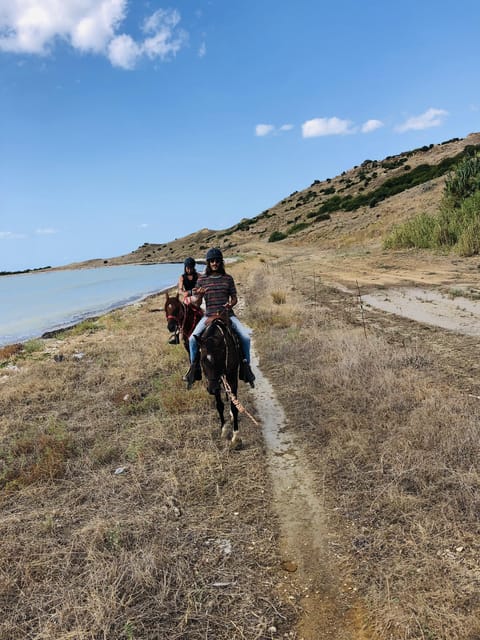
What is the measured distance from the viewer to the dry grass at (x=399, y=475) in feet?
10.2

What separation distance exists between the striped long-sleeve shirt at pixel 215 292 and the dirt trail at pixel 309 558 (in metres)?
2.20

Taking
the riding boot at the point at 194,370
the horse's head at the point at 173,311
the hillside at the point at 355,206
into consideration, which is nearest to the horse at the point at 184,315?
the horse's head at the point at 173,311

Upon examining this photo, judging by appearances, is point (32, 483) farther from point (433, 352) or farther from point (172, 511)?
point (433, 352)

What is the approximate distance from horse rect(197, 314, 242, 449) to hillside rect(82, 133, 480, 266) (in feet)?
110

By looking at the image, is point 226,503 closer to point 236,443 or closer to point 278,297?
point 236,443

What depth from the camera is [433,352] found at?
9.09 metres

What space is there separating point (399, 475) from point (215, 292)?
3.52 meters

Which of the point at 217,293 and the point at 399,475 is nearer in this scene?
the point at 399,475

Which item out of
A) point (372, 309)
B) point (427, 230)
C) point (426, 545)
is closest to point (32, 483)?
point (426, 545)

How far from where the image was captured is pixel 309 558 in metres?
3.81

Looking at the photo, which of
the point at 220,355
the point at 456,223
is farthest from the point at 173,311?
the point at 456,223

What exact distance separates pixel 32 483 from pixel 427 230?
2825cm

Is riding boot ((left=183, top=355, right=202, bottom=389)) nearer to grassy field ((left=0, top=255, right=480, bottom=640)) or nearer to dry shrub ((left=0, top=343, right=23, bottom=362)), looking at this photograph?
grassy field ((left=0, top=255, right=480, bottom=640))

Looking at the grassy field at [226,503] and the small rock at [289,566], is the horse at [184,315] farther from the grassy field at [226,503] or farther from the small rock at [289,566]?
the small rock at [289,566]
